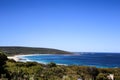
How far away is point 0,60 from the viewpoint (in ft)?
91.7

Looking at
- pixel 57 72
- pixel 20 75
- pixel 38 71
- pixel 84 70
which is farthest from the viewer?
pixel 84 70

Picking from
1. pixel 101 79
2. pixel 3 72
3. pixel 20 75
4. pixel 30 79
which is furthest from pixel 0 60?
pixel 101 79

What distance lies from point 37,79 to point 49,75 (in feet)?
11.5

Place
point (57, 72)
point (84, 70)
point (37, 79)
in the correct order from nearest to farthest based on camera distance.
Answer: point (37, 79)
point (57, 72)
point (84, 70)

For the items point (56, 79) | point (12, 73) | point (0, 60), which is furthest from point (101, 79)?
point (0, 60)

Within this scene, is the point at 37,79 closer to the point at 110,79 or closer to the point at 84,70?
the point at 110,79

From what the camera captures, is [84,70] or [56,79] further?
→ [84,70]

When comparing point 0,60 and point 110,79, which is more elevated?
point 0,60

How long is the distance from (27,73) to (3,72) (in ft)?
9.32

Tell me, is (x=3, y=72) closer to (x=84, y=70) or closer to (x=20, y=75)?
(x=20, y=75)

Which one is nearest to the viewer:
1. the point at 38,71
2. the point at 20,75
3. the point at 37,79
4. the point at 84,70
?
the point at 37,79

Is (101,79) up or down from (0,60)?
down

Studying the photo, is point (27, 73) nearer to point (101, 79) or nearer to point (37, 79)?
point (37, 79)

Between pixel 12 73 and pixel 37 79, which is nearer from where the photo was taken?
pixel 37 79
